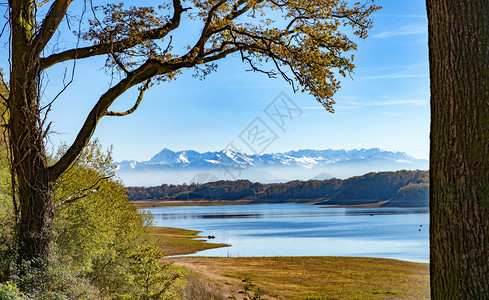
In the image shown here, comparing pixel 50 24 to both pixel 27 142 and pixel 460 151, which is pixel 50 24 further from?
pixel 460 151

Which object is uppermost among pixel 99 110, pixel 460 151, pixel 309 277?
pixel 99 110

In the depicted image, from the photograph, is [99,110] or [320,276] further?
[320,276]

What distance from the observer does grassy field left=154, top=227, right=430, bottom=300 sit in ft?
88.7

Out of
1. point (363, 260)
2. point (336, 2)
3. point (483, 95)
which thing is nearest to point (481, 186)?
point (483, 95)

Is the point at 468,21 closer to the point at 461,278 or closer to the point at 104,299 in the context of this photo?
the point at 461,278

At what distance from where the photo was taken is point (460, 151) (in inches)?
178

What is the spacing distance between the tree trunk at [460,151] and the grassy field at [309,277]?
16.4 metres

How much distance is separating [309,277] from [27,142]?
30068 millimetres

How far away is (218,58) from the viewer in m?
10.5

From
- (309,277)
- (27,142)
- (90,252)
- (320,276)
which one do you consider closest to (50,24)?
(27,142)

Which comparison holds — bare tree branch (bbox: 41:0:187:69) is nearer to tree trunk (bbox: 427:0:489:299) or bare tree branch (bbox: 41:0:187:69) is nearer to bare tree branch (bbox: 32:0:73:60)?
bare tree branch (bbox: 32:0:73:60)

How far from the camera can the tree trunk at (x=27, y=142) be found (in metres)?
8.67

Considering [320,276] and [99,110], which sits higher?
[99,110]

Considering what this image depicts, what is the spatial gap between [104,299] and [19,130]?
5.09 m
